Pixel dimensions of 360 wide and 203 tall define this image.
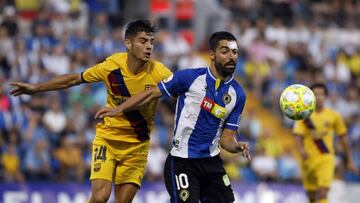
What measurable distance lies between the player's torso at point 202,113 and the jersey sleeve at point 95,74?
3.84ft

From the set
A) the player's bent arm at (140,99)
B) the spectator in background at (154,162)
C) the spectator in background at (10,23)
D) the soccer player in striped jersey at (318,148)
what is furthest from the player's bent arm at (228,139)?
the spectator in background at (10,23)

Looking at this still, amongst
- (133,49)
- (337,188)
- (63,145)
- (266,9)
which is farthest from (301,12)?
(133,49)

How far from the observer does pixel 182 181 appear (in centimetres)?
1162

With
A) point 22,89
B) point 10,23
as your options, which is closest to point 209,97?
point 22,89

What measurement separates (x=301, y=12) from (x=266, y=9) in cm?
157

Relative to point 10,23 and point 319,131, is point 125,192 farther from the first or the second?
point 10,23

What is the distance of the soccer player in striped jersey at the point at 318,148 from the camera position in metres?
16.6

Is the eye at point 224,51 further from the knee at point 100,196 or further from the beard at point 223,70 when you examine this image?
the knee at point 100,196

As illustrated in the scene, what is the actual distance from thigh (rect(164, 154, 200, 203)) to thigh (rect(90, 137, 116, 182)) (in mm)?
Result: 839

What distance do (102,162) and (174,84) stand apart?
4.75ft

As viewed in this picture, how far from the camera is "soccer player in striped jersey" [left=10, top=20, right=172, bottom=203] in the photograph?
12.2 meters

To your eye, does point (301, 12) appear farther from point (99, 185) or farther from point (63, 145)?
point (99, 185)

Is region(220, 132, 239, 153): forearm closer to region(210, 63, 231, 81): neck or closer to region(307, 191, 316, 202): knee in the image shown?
region(210, 63, 231, 81): neck

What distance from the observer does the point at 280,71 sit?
24.8 metres
